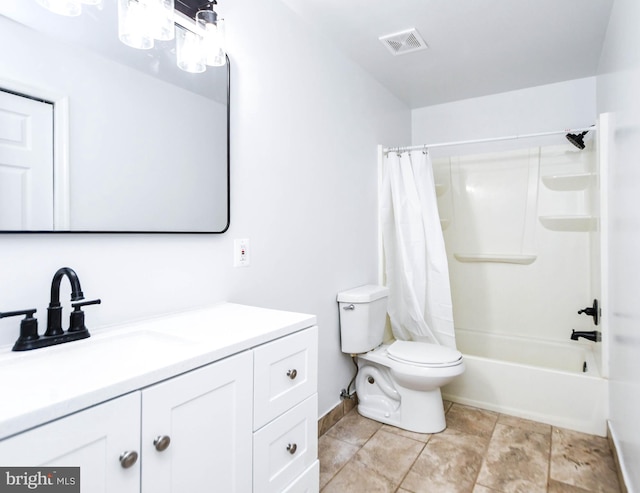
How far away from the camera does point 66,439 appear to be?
656 mm

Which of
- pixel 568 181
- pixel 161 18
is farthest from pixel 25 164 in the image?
pixel 568 181

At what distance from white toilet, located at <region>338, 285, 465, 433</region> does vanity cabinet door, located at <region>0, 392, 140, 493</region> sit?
1.61m

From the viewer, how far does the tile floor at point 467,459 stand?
171 centimetres

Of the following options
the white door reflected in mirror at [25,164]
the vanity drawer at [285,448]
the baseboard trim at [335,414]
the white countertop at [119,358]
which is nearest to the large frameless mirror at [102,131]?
the white door reflected in mirror at [25,164]

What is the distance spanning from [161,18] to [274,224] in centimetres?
92

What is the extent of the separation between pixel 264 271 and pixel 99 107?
36.2 inches

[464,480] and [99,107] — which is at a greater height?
[99,107]

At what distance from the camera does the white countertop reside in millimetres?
662

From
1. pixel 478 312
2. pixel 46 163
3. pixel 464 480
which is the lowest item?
Answer: pixel 464 480

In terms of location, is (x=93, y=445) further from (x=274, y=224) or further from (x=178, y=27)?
(x=178, y=27)

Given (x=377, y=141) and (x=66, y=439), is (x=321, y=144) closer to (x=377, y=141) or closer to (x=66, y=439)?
(x=377, y=141)

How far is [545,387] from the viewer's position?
228cm

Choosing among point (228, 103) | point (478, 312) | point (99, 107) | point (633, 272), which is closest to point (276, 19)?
point (228, 103)

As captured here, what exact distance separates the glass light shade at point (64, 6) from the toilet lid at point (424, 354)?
2093 millimetres
